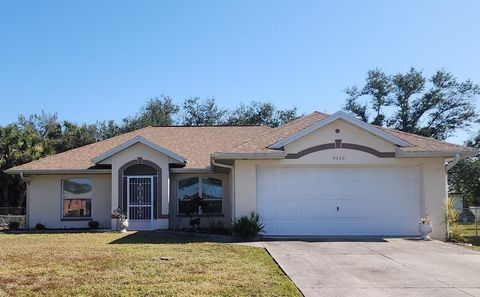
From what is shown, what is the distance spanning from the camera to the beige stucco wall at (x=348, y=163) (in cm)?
1742

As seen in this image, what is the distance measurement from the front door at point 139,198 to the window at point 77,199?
8.97 ft

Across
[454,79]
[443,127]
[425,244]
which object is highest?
[454,79]

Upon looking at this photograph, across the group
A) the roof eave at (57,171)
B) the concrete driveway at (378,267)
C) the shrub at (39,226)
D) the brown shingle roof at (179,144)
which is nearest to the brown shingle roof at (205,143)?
the brown shingle roof at (179,144)

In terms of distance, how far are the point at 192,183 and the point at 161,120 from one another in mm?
29632

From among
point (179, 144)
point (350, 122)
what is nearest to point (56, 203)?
→ point (179, 144)

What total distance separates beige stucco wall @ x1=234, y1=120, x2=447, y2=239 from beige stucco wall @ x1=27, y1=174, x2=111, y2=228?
8.06 m

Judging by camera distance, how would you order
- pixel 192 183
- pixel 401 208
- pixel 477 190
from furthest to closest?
pixel 477 190
pixel 192 183
pixel 401 208

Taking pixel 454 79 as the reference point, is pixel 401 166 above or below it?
below

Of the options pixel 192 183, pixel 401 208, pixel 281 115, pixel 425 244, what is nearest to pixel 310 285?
pixel 425 244

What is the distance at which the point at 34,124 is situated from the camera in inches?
2015

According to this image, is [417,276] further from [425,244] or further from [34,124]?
[34,124]

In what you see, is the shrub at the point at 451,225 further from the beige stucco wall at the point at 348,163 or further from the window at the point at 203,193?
the window at the point at 203,193

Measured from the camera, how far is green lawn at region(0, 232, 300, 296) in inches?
333

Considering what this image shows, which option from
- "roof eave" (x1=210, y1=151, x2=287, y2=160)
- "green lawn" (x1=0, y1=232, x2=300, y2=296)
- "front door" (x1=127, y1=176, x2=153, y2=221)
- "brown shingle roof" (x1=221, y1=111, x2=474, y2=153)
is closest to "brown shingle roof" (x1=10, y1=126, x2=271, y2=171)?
"front door" (x1=127, y1=176, x2=153, y2=221)
